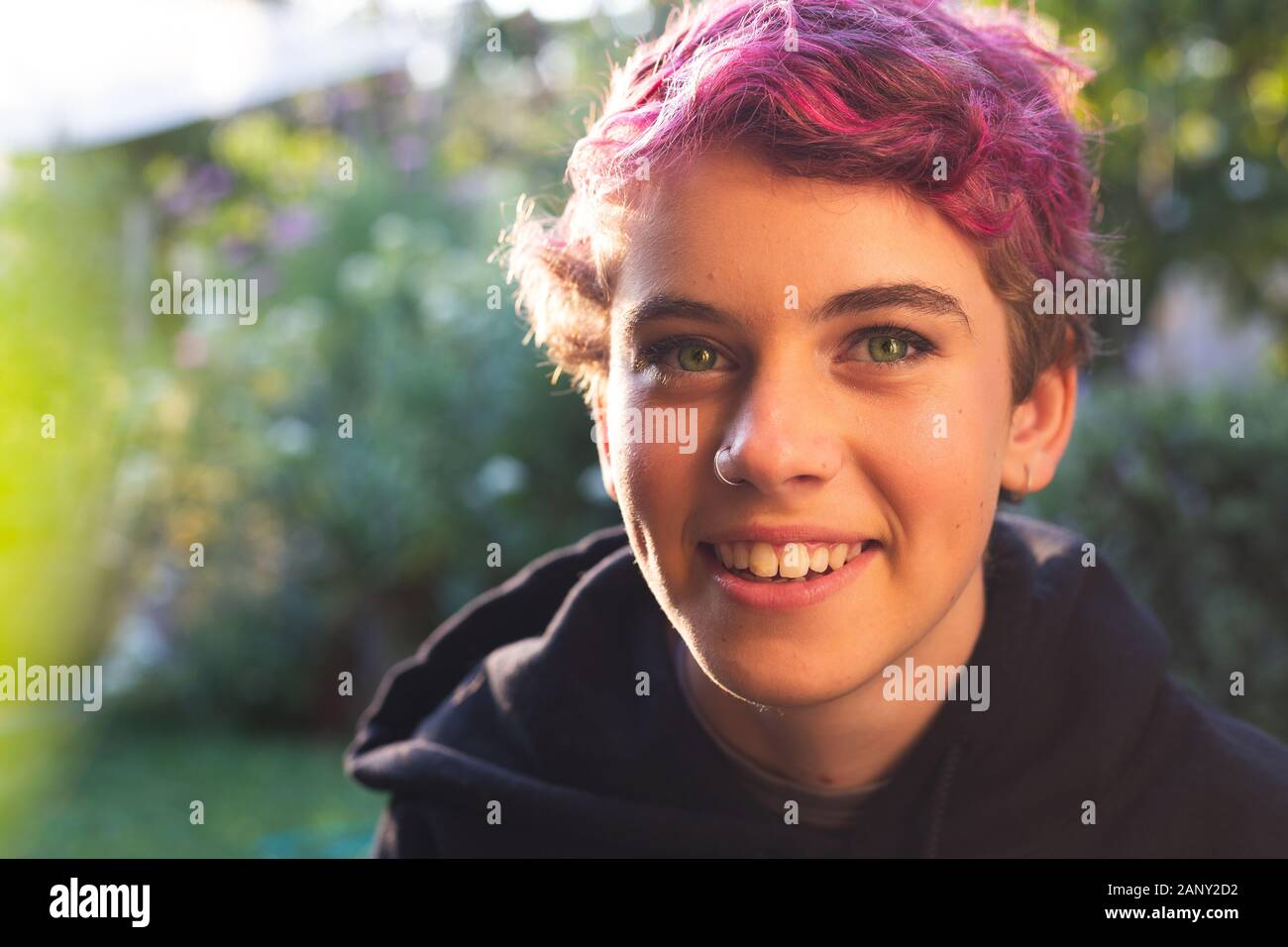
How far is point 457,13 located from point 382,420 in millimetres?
4437

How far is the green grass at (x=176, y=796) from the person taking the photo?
4.94 meters

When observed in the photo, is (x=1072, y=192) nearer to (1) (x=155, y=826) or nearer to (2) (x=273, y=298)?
(1) (x=155, y=826)

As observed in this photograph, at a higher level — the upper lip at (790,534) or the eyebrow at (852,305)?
the eyebrow at (852,305)

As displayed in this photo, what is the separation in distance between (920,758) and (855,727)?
0.36ft

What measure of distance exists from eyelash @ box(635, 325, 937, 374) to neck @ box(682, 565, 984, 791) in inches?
17.3

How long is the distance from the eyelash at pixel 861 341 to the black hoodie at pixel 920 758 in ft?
1.86

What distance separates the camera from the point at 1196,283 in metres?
6.68

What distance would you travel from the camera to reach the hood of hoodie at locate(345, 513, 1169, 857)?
6.42ft
